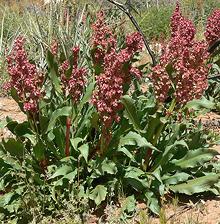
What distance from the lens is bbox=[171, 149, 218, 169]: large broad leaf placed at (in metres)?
3.88

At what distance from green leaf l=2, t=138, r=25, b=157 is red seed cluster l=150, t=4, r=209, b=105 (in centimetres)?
116

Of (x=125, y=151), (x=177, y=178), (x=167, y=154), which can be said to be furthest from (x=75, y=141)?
(x=177, y=178)

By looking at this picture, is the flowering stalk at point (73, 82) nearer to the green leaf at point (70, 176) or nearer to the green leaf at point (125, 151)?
the green leaf at point (70, 176)

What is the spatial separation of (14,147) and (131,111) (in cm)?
98

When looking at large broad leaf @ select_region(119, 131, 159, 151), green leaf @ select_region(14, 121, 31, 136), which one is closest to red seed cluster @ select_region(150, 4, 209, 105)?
large broad leaf @ select_region(119, 131, 159, 151)

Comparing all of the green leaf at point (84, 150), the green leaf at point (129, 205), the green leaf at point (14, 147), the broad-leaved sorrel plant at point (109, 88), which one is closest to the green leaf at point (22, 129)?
the green leaf at point (14, 147)

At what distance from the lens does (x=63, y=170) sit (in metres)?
3.75

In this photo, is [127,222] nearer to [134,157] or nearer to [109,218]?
[109,218]

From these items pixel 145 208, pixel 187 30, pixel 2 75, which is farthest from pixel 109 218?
pixel 2 75

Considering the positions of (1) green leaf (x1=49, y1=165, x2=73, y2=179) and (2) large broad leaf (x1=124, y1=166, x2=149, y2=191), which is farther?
(2) large broad leaf (x1=124, y1=166, x2=149, y2=191)

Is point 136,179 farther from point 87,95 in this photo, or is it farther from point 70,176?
point 87,95

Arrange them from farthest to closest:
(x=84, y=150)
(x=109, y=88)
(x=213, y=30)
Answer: (x=213, y=30) < (x=84, y=150) < (x=109, y=88)

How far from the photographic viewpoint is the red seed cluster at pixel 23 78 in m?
3.50

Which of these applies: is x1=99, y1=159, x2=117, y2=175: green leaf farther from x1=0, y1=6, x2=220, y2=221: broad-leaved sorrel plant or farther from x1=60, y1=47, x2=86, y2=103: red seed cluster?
x1=60, y1=47, x2=86, y2=103: red seed cluster
